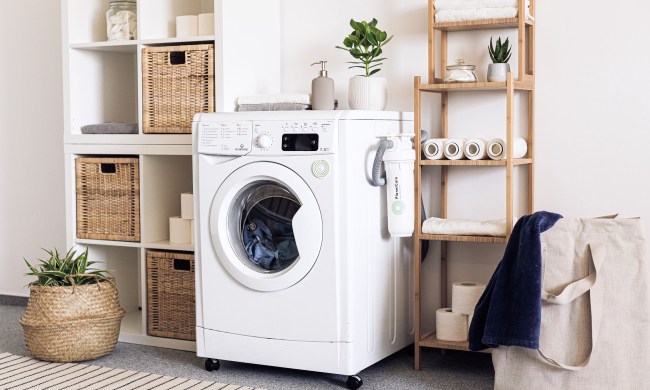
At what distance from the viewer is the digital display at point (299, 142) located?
2902mm

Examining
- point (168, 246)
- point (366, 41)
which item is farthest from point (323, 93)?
point (168, 246)

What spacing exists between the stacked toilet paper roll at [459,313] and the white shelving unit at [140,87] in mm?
986

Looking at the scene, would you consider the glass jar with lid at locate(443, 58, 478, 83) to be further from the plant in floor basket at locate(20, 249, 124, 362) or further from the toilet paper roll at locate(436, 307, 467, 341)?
→ the plant in floor basket at locate(20, 249, 124, 362)

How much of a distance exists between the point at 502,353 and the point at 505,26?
3.97 feet

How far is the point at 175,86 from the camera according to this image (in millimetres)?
3404

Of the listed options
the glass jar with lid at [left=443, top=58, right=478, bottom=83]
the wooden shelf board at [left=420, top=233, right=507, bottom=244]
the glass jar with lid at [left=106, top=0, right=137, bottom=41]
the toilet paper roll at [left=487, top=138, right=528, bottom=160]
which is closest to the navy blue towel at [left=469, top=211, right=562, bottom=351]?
the wooden shelf board at [left=420, top=233, right=507, bottom=244]

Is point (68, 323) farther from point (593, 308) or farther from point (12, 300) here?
point (593, 308)

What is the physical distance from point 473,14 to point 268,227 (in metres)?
1.02

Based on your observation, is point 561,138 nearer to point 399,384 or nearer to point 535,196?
point 535,196

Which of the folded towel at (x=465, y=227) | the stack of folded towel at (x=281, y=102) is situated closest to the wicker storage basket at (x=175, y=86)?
the stack of folded towel at (x=281, y=102)

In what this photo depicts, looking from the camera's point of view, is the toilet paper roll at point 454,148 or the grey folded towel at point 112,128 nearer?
the toilet paper roll at point 454,148

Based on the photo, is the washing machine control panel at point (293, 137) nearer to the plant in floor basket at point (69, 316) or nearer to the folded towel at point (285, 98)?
the folded towel at point (285, 98)

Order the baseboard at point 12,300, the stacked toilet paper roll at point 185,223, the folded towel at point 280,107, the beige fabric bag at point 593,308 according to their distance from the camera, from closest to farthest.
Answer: the beige fabric bag at point 593,308 < the folded towel at point 280,107 < the stacked toilet paper roll at point 185,223 < the baseboard at point 12,300

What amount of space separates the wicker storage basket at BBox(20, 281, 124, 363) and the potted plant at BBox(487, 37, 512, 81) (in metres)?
1.64
